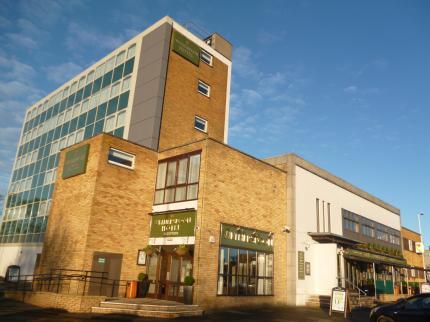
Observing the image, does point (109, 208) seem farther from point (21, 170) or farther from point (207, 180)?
point (21, 170)

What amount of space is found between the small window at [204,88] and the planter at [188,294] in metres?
16.4

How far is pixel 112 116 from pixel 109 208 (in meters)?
11.7

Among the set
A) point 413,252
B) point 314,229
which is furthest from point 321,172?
point 413,252

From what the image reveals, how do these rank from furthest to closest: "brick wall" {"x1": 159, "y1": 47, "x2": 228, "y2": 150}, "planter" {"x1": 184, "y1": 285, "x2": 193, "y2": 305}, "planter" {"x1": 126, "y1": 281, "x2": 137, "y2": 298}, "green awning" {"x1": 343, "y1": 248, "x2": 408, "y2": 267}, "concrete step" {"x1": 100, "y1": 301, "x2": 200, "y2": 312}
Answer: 1. "brick wall" {"x1": 159, "y1": 47, "x2": 228, "y2": 150}
2. "green awning" {"x1": 343, "y1": 248, "x2": 408, "y2": 267}
3. "planter" {"x1": 126, "y1": 281, "x2": 137, "y2": 298}
4. "planter" {"x1": 184, "y1": 285, "x2": 193, "y2": 305}
5. "concrete step" {"x1": 100, "y1": 301, "x2": 200, "y2": 312}

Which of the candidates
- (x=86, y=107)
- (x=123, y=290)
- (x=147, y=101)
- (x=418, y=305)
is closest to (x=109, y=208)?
(x=123, y=290)

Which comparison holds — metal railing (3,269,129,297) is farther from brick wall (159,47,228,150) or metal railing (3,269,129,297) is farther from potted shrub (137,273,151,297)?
brick wall (159,47,228,150)

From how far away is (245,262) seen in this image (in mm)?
19656

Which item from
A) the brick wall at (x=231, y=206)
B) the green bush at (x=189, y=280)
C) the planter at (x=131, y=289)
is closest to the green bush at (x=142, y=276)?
the planter at (x=131, y=289)

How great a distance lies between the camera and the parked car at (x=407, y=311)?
11574 mm

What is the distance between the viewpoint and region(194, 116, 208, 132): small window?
28.4 m

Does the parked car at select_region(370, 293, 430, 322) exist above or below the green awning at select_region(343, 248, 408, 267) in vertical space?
below

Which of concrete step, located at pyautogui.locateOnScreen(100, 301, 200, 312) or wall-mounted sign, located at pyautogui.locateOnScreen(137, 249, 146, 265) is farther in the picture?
wall-mounted sign, located at pyautogui.locateOnScreen(137, 249, 146, 265)

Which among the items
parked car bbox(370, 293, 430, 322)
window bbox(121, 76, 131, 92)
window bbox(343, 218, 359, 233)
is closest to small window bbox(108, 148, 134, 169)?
window bbox(121, 76, 131, 92)

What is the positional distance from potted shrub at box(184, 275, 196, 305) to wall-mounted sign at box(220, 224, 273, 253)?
264 cm
